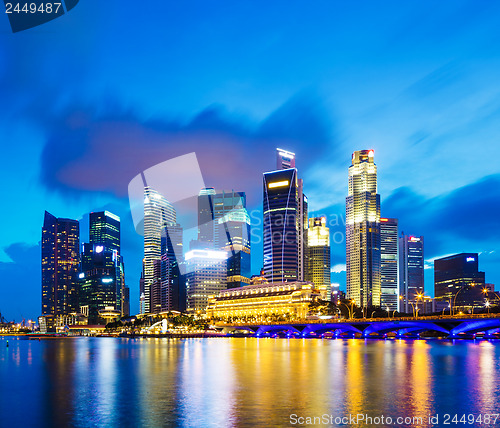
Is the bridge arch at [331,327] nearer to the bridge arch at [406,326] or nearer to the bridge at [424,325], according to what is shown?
the bridge at [424,325]

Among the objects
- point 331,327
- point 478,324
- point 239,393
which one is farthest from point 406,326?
point 239,393

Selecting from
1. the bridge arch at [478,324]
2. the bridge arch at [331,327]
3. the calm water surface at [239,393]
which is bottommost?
the bridge arch at [331,327]

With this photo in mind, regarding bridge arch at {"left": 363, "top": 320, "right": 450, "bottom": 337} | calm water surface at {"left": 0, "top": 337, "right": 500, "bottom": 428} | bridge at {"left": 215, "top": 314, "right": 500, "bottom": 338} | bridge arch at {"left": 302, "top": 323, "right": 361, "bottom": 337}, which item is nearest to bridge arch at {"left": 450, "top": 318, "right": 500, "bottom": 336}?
bridge at {"left": 215, "top": 314, "right": 500, "bottom": 338}

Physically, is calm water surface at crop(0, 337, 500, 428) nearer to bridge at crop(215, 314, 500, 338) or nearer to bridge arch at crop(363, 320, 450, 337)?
bridge at crop(215, 314, 500, 338)

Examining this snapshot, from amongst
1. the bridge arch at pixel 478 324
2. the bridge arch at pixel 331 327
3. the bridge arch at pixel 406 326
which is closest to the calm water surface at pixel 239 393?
the bridge arch at pixel 478 324

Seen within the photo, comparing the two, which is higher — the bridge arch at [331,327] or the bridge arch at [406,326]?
the bridge arch at [406,326]

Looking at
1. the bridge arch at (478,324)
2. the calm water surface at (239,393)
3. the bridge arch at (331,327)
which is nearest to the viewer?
the calm water surface at (239,393)

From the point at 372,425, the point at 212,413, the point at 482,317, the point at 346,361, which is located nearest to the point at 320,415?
the point at 372,425

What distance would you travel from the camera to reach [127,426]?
1245 inches

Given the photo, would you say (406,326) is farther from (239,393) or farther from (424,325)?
(239,393)

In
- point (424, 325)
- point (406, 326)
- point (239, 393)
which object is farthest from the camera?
point (406, 326)

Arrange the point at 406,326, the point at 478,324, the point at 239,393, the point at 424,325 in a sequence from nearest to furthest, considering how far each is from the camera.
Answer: the point at 239,393 → the point at 478,324 → the point at 424,325 → the point at 406,326

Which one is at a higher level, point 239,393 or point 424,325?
point 239,393

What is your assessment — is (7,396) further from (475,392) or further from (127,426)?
(475,392)
